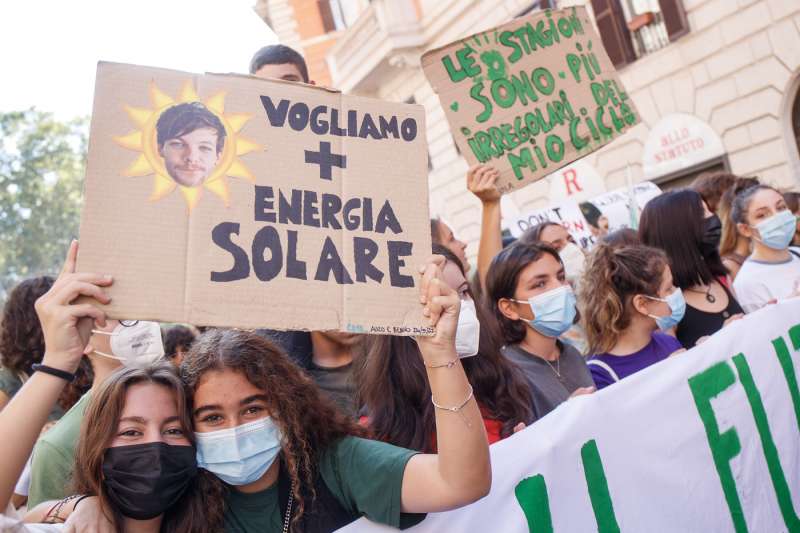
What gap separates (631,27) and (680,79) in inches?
51.2

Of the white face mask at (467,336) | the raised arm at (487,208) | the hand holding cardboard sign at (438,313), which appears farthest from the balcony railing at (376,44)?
the hand holding cardboard sign at (438,313)

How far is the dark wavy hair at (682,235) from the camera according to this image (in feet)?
12.7

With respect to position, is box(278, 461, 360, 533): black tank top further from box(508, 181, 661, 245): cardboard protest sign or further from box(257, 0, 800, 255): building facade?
box(257, 0, 800, 255): building facade

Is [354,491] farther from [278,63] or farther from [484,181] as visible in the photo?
[278,63]

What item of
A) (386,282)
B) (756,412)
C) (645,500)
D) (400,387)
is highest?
(386,282)

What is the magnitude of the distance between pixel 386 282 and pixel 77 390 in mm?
2059

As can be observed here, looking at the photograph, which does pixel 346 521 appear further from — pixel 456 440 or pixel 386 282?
pixel 386 282

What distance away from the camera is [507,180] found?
10.3ft

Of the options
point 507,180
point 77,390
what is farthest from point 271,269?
point 77,390

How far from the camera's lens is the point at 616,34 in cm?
1132

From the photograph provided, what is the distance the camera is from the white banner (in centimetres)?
211

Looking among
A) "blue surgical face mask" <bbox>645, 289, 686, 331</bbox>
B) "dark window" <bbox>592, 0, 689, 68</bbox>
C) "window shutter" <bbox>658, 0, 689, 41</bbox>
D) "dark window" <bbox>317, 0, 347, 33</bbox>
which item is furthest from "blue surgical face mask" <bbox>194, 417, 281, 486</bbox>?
"dark window" <bbox>317, 0, 347, 33</bbox>

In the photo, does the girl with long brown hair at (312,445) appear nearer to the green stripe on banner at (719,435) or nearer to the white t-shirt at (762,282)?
the green stripe on banner at (719,435)

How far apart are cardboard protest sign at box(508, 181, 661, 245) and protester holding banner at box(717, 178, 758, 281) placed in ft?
3.20
